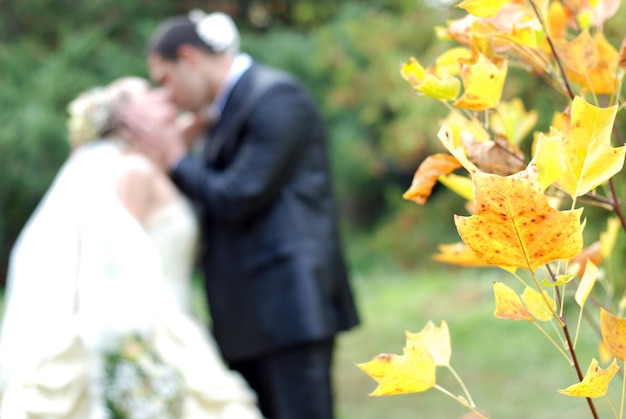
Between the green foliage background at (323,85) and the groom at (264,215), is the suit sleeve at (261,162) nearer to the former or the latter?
the groom at (264,215)

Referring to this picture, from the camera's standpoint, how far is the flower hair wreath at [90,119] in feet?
11.1

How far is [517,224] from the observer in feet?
2.18

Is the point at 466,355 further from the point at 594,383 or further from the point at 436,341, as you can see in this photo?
the point at 594,383

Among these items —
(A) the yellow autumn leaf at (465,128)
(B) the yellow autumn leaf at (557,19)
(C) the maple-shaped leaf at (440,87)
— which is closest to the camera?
(C) the maple-shaped leaf at (440,87)

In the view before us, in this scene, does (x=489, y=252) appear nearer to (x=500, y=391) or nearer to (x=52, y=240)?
(x=52, y=240)

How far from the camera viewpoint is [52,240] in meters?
3.14

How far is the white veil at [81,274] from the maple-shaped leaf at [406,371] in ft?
7.77

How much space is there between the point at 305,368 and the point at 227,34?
122cm

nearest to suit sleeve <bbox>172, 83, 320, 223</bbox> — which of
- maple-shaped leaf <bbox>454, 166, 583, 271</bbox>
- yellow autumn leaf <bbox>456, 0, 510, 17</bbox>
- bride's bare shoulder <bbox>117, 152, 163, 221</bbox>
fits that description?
bride's bare shoulder <bbox>117, 152, 163, 221</bbox>

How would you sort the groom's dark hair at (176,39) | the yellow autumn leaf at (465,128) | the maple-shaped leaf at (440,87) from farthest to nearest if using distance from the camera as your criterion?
the groom's dark hair at (176,39) < the yellow autumn leaf at (465,128) < the maple-shaped leaf at (440,87)

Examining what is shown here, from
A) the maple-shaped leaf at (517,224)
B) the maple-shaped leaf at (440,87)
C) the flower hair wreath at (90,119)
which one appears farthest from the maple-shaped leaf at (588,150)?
the flower hair wreath at (90,119)

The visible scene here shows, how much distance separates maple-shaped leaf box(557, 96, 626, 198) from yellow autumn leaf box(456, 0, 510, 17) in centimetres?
13

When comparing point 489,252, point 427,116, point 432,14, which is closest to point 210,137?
point 489,252

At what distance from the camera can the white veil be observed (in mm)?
3002
